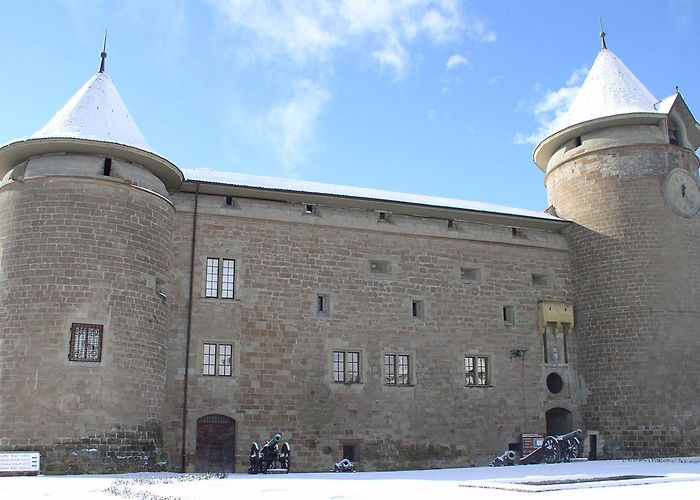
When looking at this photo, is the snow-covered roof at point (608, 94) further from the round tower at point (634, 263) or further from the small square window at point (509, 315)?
the small square window at point (509, 315)

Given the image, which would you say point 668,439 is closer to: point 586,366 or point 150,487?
point 586,366

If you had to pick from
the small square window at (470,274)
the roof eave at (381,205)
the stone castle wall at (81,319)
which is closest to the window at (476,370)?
the small square window at (470,274)

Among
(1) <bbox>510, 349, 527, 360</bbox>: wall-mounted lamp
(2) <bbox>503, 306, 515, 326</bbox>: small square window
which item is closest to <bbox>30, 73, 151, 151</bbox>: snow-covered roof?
(2) <bbox>503, 306, 515, 326</bbox>: small square window

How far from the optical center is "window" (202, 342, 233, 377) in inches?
960

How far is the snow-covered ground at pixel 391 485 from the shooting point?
45.7ft

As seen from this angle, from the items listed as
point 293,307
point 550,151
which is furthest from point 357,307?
point 550,151

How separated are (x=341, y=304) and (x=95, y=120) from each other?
33.7 feet

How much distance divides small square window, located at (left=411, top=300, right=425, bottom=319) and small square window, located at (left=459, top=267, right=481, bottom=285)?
2.16 meters

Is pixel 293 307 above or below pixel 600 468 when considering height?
above

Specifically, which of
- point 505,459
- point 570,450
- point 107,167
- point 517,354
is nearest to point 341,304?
point 517,354

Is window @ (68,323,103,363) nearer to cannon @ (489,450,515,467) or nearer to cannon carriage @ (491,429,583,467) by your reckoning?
cannon @ (489,450,515,467)

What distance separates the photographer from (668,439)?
26.9 m

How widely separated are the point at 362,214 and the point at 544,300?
8076 mm

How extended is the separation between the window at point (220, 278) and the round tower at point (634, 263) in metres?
13.9
